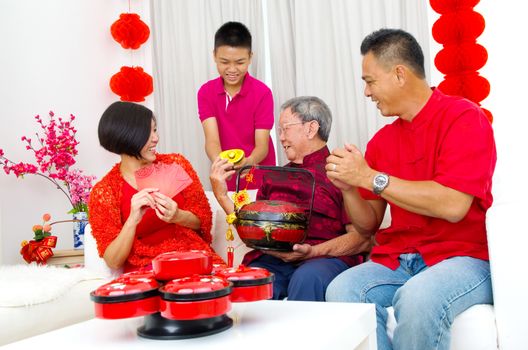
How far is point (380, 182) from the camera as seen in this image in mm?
1765

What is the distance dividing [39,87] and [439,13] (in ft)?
7.79

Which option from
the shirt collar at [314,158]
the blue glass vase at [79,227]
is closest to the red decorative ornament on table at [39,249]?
the blue glass vase at [79,227]

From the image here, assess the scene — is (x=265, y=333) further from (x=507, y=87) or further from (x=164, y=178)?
(x=507, y=87)

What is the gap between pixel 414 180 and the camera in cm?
188

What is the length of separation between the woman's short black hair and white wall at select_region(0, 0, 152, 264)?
1.49m

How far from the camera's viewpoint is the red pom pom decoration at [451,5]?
2871 mm

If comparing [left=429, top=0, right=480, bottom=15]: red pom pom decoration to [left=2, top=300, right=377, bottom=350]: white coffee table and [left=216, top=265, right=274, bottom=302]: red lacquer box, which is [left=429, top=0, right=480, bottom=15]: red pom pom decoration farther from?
[left=216, top=265, right=274, bottom=302]: red lacquer box

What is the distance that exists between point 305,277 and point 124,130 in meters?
0.87

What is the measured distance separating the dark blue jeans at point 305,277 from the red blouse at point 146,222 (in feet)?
0.77

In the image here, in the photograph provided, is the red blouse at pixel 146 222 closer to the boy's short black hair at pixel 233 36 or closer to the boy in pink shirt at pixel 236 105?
the boy in pink shirt at pixel 236 105

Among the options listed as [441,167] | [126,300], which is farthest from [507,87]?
[126,300]

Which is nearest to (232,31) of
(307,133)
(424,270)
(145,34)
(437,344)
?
(307,133)

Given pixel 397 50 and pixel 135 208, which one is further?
pixel 135 208

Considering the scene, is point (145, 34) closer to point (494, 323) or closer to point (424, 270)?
point (424, 270)
